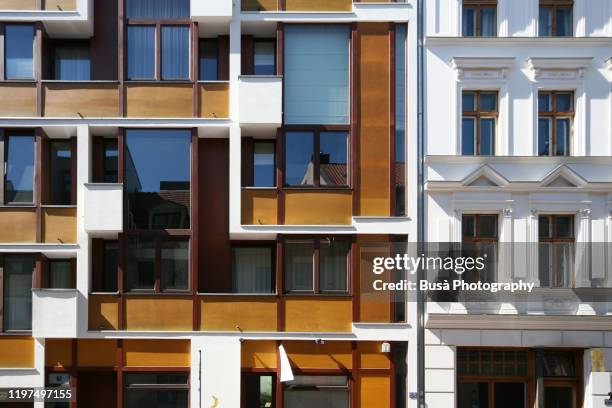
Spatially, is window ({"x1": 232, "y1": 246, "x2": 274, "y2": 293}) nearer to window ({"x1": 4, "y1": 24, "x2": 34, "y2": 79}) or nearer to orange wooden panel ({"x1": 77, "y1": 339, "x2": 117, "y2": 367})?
orange wooden panel ({"x1": 77, "y1": 339, "x2": 117, "y2": 367})

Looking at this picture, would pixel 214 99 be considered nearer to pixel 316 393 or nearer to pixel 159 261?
pixel 159 261

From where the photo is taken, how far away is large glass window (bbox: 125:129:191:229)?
16.4 meters

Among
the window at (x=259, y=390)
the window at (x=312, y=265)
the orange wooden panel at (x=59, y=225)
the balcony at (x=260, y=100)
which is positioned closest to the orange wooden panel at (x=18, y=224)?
the orange wooden panel at (x=59, y=225)

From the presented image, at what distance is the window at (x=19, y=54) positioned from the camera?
1658 centimetres

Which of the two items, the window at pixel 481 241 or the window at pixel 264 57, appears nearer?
the window at pixel 481 241

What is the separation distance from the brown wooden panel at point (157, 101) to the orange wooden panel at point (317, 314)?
18.3 feet

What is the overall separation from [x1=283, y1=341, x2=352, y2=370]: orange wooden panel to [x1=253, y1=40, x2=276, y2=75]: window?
283 inches

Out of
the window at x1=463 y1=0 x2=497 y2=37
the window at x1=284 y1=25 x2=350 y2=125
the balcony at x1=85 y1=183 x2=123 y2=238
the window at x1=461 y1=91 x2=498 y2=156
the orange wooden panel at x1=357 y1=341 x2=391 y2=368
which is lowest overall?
the orange wooden panel at x1=357 y1=341 x2=391 y2=368

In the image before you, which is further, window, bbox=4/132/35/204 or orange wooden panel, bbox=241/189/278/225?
window, bbox=4/132/35/204

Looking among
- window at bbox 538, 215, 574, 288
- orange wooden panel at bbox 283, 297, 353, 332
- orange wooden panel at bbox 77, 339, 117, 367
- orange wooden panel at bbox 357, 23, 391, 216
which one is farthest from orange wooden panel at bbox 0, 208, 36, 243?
window at bbox 538, 215, 574, 288

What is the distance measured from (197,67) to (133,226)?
14.5ft

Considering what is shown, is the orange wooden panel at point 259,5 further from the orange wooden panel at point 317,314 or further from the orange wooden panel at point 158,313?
the orange wooden panel at point 158,313

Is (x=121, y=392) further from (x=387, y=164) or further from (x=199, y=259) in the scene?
(x=387, y=164)

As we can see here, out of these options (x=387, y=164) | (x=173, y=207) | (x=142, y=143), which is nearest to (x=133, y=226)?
(x=173, y=207)
